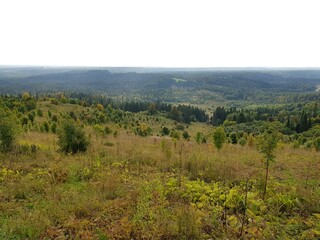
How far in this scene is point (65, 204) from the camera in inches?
239

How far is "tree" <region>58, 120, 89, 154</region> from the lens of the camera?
1127 cm

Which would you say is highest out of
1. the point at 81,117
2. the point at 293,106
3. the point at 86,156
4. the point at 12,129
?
the point at 12,129

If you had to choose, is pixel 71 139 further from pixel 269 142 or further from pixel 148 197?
pixel 269 142

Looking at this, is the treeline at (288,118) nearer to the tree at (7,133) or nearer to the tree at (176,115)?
the tree at (176,115)

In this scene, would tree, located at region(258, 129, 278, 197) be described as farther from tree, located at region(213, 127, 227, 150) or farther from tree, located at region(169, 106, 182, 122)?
tree, located at region(169, 106, 182, 122)

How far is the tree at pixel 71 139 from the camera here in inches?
444

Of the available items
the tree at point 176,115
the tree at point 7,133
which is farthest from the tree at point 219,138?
the tree at point 176,115

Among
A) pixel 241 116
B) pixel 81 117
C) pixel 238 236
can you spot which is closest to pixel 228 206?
pixel 238 236

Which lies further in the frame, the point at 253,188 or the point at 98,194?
the point at 253,188

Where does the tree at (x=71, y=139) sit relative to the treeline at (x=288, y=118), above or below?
above

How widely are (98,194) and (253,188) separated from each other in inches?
177

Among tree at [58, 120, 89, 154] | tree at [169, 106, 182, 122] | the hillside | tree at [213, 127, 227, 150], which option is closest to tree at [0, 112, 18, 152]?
the hillside

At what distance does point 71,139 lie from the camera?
11258mm

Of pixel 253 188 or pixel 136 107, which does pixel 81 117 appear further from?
pixel 136 107
